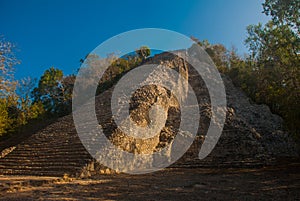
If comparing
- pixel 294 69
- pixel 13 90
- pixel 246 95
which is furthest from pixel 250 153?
pixel 246 95

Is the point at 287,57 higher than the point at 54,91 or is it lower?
lower

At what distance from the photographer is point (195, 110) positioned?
14727mm

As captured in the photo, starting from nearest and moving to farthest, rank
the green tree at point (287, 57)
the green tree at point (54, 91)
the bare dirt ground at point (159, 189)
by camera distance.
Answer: the bare dirt ground at point (159, 189) → the green tree at point (287, 57) → the green tree at point (54, 91)

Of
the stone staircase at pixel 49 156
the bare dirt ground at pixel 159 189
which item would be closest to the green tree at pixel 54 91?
the stone staircase at pixel 49 156

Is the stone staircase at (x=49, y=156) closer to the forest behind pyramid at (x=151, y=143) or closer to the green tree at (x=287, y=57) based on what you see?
the forest behind pyramid at (x=151, y=143)

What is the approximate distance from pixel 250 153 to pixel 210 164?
6.03 feet

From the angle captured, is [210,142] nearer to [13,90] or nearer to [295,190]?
[295,190]

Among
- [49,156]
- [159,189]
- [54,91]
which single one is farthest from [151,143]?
[54,91]

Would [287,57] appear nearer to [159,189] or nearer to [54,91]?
[159,189]

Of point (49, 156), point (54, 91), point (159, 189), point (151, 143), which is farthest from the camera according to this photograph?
point (54, 91)

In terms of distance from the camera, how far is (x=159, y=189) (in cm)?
594

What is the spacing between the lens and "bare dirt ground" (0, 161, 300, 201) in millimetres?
5176

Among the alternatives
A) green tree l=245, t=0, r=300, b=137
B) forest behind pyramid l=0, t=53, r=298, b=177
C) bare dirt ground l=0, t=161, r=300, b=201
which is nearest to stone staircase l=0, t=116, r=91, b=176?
→ forest behind pyramid l=0, t=53, r=298, b=177

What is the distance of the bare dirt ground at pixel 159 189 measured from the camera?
17.0ft
